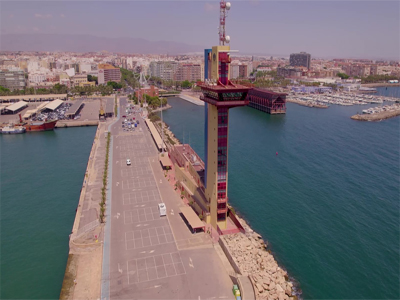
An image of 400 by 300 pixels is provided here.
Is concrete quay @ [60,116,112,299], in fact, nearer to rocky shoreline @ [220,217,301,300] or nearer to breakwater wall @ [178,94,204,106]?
→ rocky shoreline @ [220,217,301,300]

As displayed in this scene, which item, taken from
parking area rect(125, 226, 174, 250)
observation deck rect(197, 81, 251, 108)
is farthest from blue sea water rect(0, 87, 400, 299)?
observation deck rect(197, 81, 251, 108)

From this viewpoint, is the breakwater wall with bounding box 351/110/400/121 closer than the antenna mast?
No

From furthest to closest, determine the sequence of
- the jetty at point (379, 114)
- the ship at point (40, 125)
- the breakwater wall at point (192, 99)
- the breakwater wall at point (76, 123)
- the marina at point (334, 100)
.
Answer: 1. the marina at point (334, 100)
2. the breakwater wall at point (192, 99)
3. the jetty at point (379, 114)
4. the breakwater wall at point (76, 123)
5. the ship at point (40, 125)

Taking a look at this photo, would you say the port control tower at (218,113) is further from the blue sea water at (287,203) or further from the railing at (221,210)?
the blue sea water at (287,203)

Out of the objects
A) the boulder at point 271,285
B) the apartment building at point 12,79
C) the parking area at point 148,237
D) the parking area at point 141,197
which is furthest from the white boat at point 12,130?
the apartment building at point 12,79

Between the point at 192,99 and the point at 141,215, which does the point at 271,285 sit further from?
the point at 192,99

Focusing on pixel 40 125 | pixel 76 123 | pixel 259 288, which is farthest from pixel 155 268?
pixel 76 123
